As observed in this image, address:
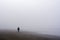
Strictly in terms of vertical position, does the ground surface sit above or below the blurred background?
below

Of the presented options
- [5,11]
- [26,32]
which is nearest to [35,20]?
[26,32]

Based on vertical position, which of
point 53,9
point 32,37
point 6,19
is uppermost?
point 53,9

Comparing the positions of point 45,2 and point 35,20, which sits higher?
point 45,2

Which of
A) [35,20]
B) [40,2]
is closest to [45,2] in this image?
[40,2]

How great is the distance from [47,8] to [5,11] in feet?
2.32

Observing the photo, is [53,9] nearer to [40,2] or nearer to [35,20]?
[40,2]

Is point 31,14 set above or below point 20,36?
above

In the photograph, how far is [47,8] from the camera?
1.71 meters

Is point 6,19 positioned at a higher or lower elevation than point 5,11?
lower

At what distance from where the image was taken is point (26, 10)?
5.60ft

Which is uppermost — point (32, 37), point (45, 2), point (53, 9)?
point (45, 2)

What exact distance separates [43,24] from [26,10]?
1.22ft

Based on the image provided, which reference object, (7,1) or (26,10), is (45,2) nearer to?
(26,10)

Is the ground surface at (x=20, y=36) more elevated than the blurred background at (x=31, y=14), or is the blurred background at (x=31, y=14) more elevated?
the blurred background at (x=31, y=14)
